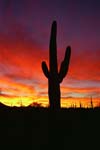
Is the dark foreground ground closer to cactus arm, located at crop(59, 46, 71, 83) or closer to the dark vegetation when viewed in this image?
the dark vegetation

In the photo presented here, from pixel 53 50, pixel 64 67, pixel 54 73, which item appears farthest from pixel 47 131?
pixel 53 50

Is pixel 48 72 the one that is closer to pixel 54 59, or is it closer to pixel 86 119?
pixel 54 59

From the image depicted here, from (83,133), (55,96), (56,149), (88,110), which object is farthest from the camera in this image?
(88,110)

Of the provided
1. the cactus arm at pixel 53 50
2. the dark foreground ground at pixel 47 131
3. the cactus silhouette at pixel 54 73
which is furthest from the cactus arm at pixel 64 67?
the dark foreground ground at pixel 47 131

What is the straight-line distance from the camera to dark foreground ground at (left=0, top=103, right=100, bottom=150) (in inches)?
369

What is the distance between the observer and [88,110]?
1376 centimetres

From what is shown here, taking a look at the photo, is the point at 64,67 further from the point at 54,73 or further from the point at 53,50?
the point at 53,50

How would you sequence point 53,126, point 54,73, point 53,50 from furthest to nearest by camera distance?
point 53,50 → point 54,73 → point 53,126

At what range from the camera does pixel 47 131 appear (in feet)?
34.3

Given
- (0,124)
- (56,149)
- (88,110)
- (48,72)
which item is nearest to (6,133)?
(0,124)

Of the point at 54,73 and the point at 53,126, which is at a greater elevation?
the point at 54,73

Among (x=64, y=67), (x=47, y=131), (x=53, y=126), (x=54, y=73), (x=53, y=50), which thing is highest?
(x=53, y=50)

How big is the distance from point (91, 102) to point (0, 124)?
5.18 metres

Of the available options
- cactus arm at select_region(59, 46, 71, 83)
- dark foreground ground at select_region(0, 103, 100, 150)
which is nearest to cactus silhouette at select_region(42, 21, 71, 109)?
cactus arm at select_region(59, 46, 71, 83)
